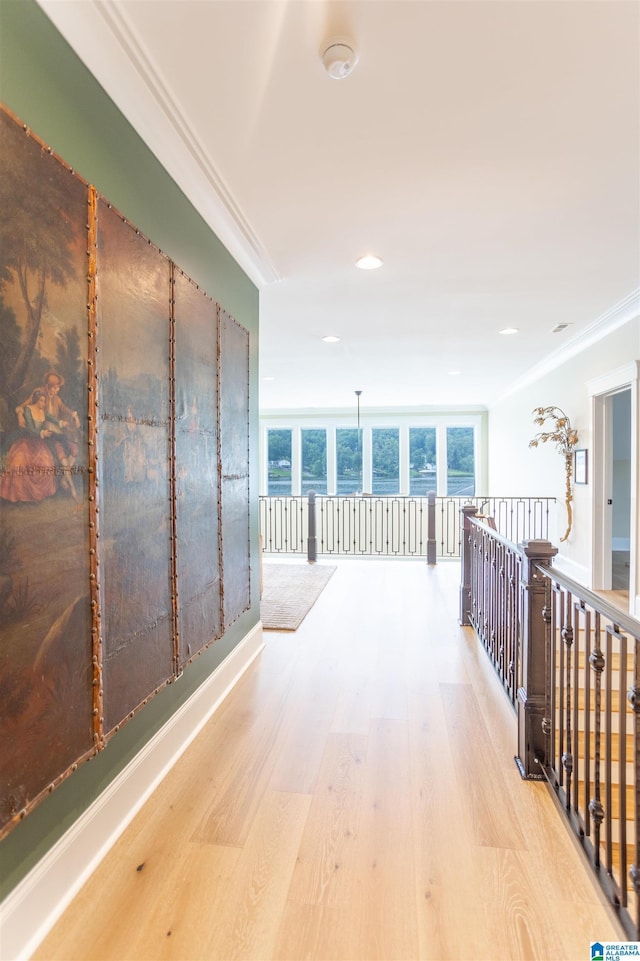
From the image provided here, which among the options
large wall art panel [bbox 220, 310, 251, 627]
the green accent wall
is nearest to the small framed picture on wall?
large wall art panel [bbox 220, 310, 251, 627]

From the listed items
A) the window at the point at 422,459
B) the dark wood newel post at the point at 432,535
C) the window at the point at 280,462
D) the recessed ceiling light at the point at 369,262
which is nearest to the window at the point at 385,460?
the window at the point at 422,459

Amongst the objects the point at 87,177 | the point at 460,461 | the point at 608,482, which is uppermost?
the point at 87,177

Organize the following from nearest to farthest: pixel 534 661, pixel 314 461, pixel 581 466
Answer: pixel 534 661 → pixel 581 466 → pixel 314 461

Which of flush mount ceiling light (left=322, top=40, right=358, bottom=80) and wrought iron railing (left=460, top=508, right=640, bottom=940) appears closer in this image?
wrought iron railing (left=460, top=508, right=640, bottom=940)

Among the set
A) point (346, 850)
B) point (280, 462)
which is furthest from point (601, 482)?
point (280, 462)

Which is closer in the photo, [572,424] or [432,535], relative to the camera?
[572,424]

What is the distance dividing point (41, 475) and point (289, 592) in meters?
4.20

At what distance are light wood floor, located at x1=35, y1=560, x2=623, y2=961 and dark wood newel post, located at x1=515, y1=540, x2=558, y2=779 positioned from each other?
134mm

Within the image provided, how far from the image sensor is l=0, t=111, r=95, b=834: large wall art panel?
3.84 ft

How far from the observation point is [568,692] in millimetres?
1806

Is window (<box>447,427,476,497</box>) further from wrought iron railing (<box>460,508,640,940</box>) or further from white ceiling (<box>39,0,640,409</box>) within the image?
wrought iron railing (<box>460,508,640,940</box>)

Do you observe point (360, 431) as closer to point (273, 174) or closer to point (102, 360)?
point (273, 174)

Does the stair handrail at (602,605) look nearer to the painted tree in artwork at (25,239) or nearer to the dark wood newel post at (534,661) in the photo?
the dark wood newel post at (534,661)

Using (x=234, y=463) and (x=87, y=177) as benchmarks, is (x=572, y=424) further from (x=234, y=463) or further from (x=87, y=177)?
(x=87, y=177)
